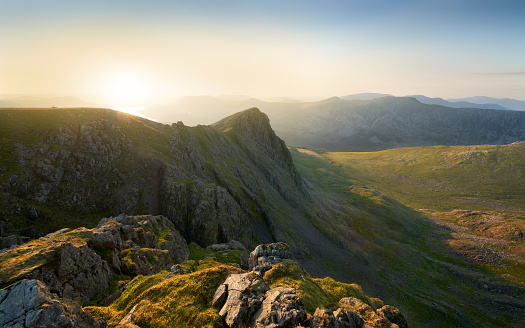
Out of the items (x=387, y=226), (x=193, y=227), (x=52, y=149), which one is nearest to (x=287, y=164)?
(x=387, y=226)

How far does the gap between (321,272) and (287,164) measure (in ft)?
237

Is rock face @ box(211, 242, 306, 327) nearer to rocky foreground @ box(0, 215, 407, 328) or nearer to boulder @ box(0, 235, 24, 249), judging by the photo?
rocky foreground @ box(0, 215, 407, 328)

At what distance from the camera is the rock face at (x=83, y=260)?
21.4 m

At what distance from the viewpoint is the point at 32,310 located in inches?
486

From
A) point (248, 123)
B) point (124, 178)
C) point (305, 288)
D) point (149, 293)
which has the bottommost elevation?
point (305, 288)

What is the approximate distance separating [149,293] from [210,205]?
42.6 meters

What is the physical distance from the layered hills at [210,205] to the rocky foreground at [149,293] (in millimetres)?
1032

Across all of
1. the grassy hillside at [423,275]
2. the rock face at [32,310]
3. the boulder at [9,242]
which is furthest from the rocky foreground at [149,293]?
the grassy hillside at [423,275]

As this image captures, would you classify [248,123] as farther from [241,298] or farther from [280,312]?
[280,312]

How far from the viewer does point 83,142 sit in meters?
57.6

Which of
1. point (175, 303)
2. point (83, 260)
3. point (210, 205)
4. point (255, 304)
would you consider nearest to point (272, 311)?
point (255, 304)

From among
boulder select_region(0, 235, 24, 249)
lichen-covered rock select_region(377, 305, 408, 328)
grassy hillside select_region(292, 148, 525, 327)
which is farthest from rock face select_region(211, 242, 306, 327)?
grassy hillside select_region(292, 148, 525, 327)

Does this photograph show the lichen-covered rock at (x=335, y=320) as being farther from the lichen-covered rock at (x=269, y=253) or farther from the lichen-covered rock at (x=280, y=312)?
the lichen-covered rock at (x=269, y=253)

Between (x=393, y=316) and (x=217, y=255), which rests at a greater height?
(x=393, y=316)
